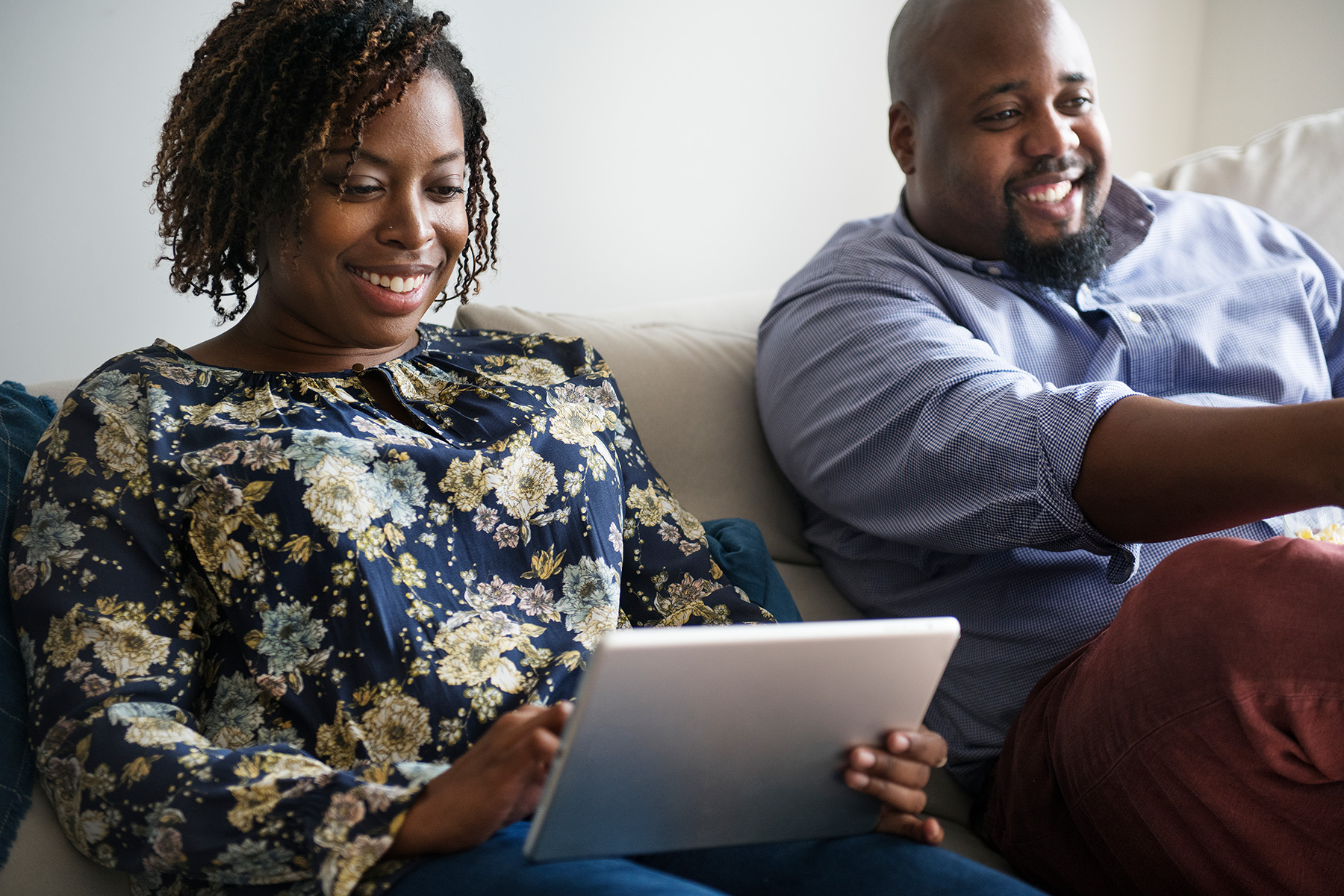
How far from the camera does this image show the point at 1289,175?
171 centimetres

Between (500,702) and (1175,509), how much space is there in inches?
24.3

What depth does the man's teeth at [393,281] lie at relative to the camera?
1.03 metres

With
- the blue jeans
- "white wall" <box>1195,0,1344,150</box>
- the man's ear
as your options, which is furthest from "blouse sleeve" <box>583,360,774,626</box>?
"white wall" <box>1195,0,1344,150</box>

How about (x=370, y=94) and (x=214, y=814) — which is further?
(x=370, y=94)

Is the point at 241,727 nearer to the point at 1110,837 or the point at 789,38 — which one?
the point at 1110,837

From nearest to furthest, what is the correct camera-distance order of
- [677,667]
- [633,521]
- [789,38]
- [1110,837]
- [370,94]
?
1. [677,667]
2. [1110,837]
3. [370,94]
4. [633,521]
5. [789,38]

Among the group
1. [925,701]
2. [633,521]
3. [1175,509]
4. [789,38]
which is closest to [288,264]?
[633,521]

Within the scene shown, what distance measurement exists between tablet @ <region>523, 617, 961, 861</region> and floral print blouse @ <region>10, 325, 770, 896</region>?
15 centimetres

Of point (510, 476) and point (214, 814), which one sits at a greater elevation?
point (510, 476)

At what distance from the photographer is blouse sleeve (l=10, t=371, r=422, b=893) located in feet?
2.35

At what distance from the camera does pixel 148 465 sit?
0.88m

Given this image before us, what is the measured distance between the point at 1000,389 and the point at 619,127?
3.46 ft

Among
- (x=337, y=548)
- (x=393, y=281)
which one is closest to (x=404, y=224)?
(x=393, y=281)

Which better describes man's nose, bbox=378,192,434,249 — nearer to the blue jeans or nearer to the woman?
the woman
